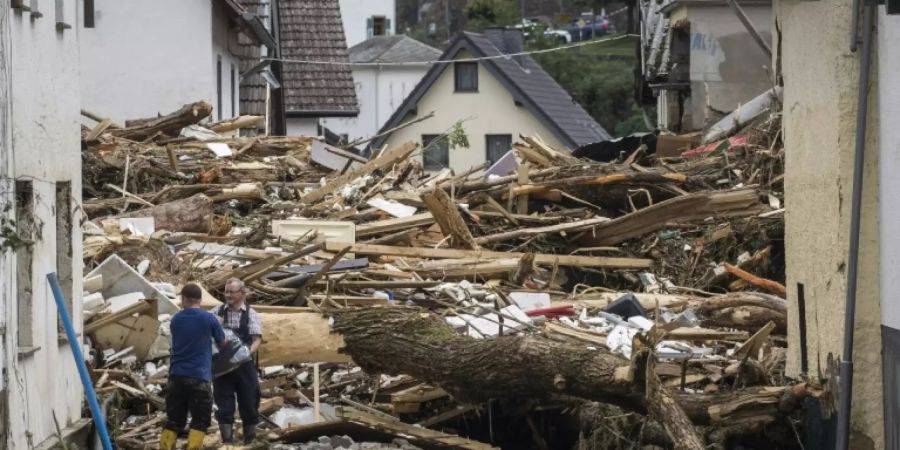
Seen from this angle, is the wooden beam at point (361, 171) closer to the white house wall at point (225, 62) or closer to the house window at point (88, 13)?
the white house wall at point (225, 62)

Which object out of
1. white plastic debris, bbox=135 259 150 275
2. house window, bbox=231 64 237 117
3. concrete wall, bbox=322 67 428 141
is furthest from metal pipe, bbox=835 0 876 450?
concrete wall, bbox=322 67 428 141

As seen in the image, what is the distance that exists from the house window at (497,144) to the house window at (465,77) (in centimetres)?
171

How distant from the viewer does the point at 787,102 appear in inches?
509

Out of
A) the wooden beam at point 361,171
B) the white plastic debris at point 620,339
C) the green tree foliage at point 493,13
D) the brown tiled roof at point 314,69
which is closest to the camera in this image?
the white plastic debris at point 620,339

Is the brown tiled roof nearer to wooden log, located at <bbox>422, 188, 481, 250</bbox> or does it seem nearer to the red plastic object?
wooden log, located at <bbox>422, 188, 481, 250</bbox>

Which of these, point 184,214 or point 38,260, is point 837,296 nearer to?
point 38,260

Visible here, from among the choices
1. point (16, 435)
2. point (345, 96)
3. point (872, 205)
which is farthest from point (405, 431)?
point (345, 96)

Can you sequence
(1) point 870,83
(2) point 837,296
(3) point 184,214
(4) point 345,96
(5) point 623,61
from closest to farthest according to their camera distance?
(1) point 870,83 → (2) point 837,296 → (3) point 184,214 → (4) point 345,96 → (5) point 623,61

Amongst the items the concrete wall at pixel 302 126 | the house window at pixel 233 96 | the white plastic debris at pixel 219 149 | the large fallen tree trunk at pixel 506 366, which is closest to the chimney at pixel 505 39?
the concrete wall at pixel 302 126

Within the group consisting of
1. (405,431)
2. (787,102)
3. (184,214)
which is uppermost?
(787,102)

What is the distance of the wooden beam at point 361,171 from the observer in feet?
72.9

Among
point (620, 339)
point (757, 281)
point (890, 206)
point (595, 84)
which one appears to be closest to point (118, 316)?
point (620, 339)

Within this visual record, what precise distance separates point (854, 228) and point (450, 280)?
8.70 meters

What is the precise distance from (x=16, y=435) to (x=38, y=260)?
1621mm
